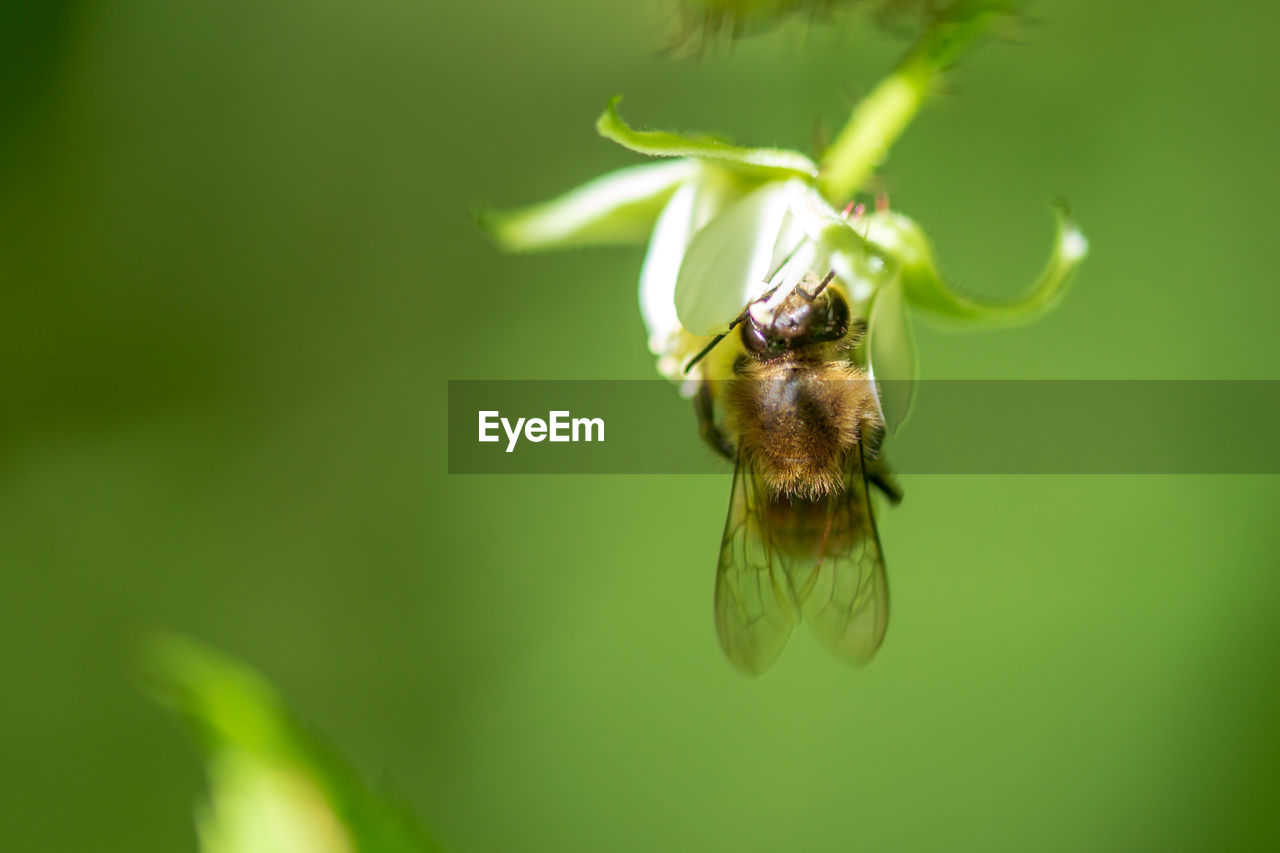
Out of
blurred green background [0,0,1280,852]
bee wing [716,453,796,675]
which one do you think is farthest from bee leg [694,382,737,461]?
blurred green background [0,0,1280,852]

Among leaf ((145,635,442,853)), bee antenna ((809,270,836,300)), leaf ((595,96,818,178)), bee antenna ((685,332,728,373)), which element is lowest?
leaf ((145,635,442,853))

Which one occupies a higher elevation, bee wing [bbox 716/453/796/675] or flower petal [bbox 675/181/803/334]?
flower petal [bbox 675/181/803/334]

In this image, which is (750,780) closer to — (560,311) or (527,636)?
(527,636)

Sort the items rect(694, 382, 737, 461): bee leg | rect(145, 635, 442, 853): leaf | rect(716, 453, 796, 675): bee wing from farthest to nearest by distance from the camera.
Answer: rect(694, 382, 737, 461): bee leg < rect(716, 453, 796, 675): bee wing < rect(145, 635, 442, 853): leaf

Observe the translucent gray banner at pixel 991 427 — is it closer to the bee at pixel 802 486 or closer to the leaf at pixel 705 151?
the bee at pixel 802 486

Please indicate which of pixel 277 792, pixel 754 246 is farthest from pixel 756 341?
pixel 277 792

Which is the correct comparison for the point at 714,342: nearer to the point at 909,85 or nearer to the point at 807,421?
the point at 807,421

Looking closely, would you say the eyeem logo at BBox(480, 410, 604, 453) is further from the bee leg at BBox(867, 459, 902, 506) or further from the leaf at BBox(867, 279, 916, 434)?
the leaf at BBox(867, 279, 916, 434)
